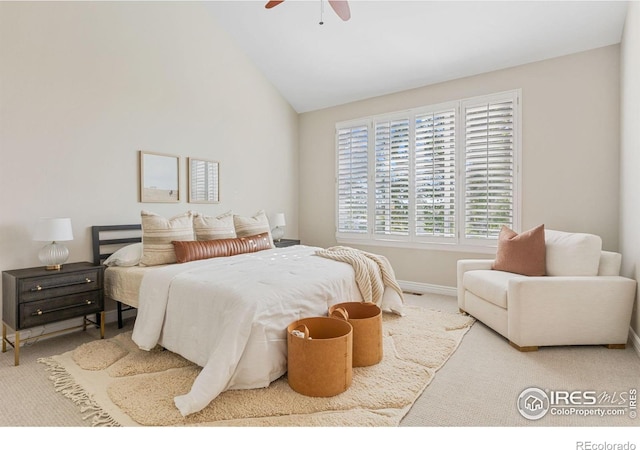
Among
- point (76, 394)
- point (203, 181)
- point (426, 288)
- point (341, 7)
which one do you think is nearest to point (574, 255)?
point (426, 288)

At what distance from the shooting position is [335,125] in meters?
5.31

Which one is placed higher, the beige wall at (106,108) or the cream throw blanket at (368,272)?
the beige wall at (106,108)

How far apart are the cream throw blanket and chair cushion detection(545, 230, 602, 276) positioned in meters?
1.41

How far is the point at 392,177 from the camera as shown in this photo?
474cm

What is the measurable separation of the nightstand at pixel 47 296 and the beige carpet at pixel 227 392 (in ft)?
0.95

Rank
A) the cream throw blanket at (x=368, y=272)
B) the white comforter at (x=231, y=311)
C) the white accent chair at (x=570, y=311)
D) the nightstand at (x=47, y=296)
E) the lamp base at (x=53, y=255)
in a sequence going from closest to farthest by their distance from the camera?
the white comforter at (x=231, y=311)
the nightstand at (x=47, y=296)
the white accent chair at (x=570, y=311)
the lamp base at (x=53, y=255)
the cream throw blanket at (x=368, y=272)

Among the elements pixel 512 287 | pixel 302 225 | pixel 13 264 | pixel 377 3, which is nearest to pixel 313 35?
pixel 377 3

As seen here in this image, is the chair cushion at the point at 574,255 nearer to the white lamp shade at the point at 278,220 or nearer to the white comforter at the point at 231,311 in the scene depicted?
the white comforter at the point at 231,311

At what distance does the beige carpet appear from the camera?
181cm

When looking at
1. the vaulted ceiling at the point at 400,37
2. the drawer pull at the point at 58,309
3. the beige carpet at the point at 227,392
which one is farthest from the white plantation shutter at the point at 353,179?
the drawer pull at the point at 58,309

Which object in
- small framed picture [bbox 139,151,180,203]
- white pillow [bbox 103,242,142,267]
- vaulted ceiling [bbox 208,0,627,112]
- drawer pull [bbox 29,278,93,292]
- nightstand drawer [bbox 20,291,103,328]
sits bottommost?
nightstand drawer [bbox 20,291,103,328]

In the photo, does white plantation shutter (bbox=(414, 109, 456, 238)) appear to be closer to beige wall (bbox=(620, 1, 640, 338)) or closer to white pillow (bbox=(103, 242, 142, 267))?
beige wall (bbox=(620, 1, 640, 338))

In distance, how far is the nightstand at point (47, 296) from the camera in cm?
252

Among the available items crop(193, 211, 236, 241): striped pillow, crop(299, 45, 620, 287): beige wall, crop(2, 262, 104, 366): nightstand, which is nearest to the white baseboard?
crop(299, 45, 620, 287): beige wall
